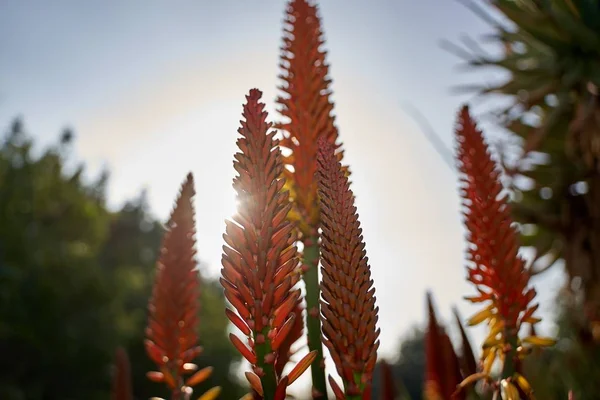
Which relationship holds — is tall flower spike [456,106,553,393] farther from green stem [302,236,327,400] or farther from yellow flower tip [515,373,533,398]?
green stem [302,236,327,400]

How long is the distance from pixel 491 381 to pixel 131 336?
104 feet

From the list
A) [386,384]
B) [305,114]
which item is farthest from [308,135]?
[386,384]

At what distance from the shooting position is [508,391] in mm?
925

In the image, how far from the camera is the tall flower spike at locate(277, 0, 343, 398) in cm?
97

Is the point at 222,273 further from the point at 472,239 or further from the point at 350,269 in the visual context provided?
the point at 472,239

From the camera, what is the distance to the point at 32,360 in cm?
2641

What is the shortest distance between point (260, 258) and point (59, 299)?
2901 centimetres

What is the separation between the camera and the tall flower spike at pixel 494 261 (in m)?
0.97

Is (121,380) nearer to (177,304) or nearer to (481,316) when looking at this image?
(177,304)

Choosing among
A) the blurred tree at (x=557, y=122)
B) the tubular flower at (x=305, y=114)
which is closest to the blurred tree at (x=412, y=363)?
the blurred tree at (x=557, y=122)

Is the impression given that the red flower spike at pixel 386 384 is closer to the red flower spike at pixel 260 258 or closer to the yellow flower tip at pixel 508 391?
the yellow flower tip at pixel 508 391

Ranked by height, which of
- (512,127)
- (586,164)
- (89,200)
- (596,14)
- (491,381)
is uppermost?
(89,200)

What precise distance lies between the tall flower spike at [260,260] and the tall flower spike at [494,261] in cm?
37

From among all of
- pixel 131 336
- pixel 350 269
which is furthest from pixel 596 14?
pixel 131 336
